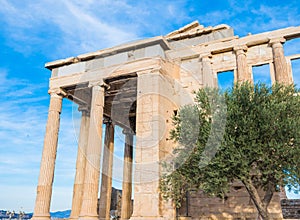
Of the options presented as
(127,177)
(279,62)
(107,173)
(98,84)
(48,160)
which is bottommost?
(127,177)

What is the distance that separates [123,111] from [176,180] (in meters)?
10.3

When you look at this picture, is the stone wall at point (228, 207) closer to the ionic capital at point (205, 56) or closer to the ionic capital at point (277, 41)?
the ionic capital at point (205, 56)

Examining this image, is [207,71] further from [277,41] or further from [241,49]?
[277,41]

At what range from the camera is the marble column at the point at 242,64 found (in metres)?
14.8

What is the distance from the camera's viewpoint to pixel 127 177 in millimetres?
21922

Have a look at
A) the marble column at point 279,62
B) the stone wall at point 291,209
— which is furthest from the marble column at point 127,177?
the marble column at point 279,62

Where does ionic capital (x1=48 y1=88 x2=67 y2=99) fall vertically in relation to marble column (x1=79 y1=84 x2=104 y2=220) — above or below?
above

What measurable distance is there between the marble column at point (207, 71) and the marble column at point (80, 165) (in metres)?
7.75

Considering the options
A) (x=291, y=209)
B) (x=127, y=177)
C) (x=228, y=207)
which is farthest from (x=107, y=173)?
(x=291, y=209)

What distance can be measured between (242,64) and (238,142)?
525 cm

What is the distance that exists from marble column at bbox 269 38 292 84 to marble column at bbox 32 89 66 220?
11.0 meters

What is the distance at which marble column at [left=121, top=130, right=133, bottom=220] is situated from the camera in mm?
20172

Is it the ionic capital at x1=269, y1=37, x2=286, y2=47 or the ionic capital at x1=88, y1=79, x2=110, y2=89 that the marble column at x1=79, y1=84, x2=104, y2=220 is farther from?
the ionic capital at x1=269, y1=37, x2=286, y2=47

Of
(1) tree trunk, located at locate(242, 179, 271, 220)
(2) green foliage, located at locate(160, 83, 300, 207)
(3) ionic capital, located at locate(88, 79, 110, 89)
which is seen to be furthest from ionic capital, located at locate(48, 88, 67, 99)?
(1) tree trunk, located at locate(242, 179, 271, 220)
